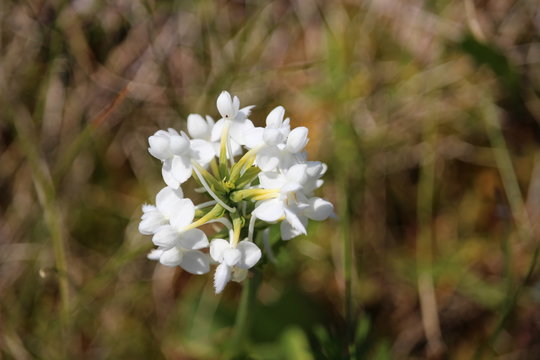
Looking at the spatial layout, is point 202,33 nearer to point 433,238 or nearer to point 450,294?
point 433,238

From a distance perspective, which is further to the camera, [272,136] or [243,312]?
[243,312]

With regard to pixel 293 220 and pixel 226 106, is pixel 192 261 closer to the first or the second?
pixel 293 220

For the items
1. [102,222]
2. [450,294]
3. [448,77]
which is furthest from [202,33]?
[450,294]

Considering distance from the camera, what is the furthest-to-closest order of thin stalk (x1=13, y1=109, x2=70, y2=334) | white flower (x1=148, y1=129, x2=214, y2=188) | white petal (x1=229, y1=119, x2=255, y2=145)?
thin stalk (x1=13, y1=109, x2=70, y2=334) < white petal (x1=229, y1=119, x2=255, y2=145) < white flower (x1=148, y1=129, x2=214, y2=188)

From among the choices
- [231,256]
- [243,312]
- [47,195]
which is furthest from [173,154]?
[47,195]

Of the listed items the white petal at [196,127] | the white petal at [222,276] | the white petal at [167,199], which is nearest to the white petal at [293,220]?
the white petal at [222,276]

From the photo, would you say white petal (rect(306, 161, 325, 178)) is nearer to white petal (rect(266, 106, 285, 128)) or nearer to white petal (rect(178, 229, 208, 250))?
white petal (rect(266, 106, 285, 128))

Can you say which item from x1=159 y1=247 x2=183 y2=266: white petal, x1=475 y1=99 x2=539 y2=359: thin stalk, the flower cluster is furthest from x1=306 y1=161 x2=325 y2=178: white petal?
x1=475 y1=99 x2=539 y2=359: thin stalk
